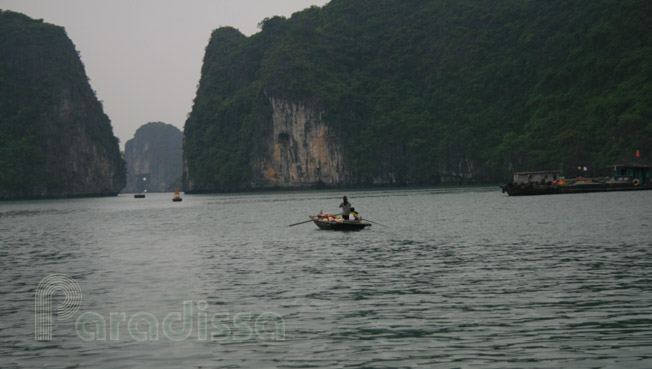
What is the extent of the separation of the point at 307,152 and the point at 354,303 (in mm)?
178617

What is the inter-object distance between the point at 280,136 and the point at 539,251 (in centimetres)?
17552

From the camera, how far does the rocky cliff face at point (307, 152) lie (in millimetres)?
193625

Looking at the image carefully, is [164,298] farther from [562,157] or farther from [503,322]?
[562,157]

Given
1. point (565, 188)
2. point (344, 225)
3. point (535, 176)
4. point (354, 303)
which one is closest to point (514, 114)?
point (535, 176)

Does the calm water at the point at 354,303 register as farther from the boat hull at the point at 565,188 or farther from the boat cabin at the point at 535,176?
the boat cabin at the point at 535,176

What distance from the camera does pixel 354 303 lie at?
1662 cm

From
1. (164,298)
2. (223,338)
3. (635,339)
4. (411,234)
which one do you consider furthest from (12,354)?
(411,234)

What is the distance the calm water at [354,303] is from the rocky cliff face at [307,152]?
521 ft

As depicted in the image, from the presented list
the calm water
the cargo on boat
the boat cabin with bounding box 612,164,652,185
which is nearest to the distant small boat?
the calm water

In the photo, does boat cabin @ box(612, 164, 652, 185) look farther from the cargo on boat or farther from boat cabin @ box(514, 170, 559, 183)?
boat cabin @ box(514, 170, 559, 183)

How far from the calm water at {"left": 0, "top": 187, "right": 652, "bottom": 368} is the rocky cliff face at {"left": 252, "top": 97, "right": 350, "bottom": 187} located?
15894 centimetres

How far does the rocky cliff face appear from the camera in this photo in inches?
7623

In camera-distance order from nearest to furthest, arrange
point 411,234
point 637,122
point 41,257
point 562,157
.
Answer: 1. point 41,257
2. point 411,234
3. point 637,122
4. point 562,157

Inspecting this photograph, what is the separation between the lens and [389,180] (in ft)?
632
